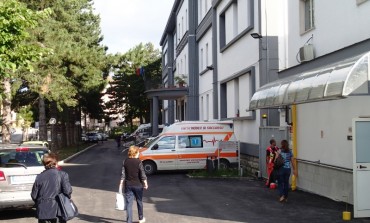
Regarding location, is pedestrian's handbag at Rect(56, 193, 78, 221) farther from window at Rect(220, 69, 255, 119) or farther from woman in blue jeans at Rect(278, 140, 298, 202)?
window at Rect(220, 69, 255, 119)

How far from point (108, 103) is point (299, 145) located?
77.8 metres

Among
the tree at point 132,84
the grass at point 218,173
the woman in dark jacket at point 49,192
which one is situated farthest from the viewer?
the tree at point 132,84

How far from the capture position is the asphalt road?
35.9 ft

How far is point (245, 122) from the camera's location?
2205cm

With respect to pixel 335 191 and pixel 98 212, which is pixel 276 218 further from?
pixel 98 212

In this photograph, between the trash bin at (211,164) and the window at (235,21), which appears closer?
the trash bin at (211,164)

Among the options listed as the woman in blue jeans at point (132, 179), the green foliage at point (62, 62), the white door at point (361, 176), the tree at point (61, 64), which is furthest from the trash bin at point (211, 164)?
the tree at point (61, 64)

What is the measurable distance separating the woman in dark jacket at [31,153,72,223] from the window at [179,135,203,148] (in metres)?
14.9

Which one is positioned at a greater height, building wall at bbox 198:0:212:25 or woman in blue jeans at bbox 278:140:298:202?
building wall at bbox 198:0:212:25

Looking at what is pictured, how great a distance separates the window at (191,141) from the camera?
22.5 meters

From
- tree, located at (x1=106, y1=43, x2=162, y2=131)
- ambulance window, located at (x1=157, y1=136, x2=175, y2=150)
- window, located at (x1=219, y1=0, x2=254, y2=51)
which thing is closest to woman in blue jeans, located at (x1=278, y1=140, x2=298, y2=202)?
window, located at (x1=219, y1=0, x2=254, y2=51)

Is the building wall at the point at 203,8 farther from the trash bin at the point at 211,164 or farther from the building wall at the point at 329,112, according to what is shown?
the building wall at the point at 329,112

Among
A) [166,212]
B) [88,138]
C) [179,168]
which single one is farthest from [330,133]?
[88,138]

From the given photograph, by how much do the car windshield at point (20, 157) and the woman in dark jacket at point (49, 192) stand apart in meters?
3.97
